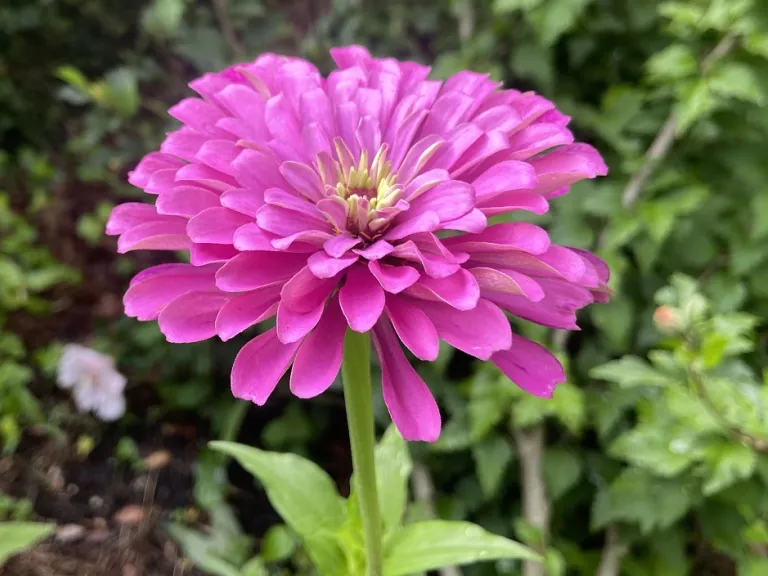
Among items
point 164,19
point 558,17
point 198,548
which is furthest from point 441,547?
point 164,19

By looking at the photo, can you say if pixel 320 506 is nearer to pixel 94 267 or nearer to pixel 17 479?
pixel 17 479

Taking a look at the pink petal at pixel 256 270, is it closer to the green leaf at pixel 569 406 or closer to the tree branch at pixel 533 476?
the green leaf at pixel 569 406

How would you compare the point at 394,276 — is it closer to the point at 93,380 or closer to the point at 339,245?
the point at 339,245

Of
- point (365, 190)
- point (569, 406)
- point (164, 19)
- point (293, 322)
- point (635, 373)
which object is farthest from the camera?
point (164, 19)

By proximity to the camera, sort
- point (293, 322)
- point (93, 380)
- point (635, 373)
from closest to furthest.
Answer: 1. point (293, 322)
2. point (635, 373)
3. point (93, 380)

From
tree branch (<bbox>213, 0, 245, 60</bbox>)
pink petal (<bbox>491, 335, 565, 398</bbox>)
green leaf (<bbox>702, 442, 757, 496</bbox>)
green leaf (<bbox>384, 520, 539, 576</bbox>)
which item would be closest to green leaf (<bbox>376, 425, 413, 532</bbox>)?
green leaf (<bbox>384, 520, 539, 576</bbox>)

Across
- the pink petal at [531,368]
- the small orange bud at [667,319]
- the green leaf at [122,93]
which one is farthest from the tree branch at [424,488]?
the green leaf at [122,93]

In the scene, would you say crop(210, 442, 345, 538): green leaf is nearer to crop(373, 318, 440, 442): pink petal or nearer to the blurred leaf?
crop(373, 318, 440, 442): pink petal
